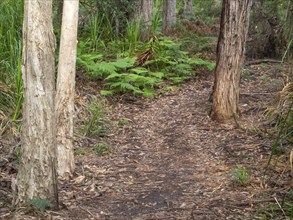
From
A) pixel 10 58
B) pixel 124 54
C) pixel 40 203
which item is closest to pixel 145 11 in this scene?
pixel 124 54

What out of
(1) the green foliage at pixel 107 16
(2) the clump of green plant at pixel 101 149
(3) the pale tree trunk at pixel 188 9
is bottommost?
(2) the clump of green plant at pixel 101 149

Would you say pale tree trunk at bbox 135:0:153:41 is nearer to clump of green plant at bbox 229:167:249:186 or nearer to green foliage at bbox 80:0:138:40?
green foliage at bbox 80:0:138:40

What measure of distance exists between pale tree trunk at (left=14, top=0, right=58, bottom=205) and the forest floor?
33 centimetres

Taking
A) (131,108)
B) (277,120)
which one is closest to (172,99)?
A: (131,108)

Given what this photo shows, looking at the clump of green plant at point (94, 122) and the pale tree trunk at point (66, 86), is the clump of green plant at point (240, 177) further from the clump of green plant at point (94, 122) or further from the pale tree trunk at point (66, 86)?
the clump of green plant at point (94, 122)

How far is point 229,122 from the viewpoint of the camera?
310 inches

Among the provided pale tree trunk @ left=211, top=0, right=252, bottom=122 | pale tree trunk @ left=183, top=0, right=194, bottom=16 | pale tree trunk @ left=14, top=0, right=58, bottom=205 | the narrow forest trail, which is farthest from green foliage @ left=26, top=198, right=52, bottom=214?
pale tree trunk @ left=183, top=0, right=194, bottom=16

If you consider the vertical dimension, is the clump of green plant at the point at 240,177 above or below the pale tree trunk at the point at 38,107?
below

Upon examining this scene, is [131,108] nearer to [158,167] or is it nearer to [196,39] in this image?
[158,167]

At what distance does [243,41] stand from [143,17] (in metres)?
5.29

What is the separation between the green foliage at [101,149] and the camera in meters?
6.95

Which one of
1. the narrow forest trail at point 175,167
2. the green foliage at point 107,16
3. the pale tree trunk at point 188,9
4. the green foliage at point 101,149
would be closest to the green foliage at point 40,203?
the narrow forest trail at point 175,167

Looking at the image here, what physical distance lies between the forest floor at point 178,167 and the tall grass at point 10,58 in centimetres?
123

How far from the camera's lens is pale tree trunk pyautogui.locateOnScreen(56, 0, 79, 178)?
563cm
